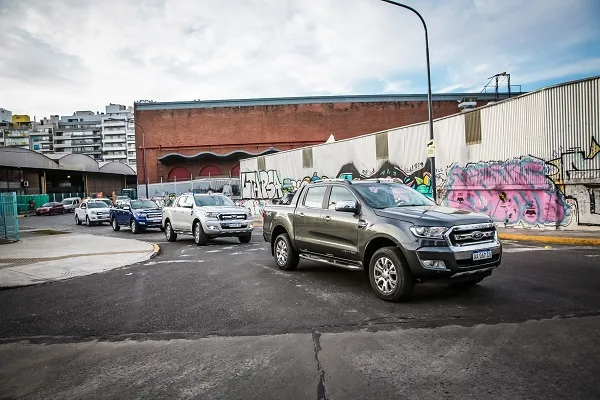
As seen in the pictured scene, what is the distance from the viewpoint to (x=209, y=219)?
1390cm

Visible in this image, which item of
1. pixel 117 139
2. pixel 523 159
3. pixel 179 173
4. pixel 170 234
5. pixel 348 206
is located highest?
pixel 117 139

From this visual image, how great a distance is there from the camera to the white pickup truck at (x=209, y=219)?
45.5 feet

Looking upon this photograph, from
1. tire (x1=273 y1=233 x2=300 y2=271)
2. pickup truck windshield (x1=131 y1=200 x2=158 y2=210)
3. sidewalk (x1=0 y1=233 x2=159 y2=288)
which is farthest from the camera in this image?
pickup truck windshield (x1=131 y1=200 x2=158 y2=210)

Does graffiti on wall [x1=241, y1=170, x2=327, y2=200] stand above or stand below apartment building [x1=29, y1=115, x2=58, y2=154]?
below

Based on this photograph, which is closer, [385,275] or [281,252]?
[385,275]

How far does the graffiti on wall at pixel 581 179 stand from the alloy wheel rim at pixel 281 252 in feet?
32.8

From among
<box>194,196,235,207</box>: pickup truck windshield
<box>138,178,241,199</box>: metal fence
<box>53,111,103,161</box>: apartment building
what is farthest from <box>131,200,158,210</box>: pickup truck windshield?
<box>53,111,103,161</box>: apartment building

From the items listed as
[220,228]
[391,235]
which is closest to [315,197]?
[391,235]

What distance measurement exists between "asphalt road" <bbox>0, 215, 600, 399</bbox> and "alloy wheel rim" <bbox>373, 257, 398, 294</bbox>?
247mm

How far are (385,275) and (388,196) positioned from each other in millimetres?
1518

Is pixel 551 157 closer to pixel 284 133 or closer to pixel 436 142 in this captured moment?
pixel 436 142

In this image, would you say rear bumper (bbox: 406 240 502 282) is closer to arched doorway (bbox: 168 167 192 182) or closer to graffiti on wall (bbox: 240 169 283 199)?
graffiti on wall (bbox: 240 169 283 199)

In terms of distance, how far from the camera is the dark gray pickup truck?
226 inches

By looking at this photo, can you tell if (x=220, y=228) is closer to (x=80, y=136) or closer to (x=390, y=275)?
(x=390, y=275)
